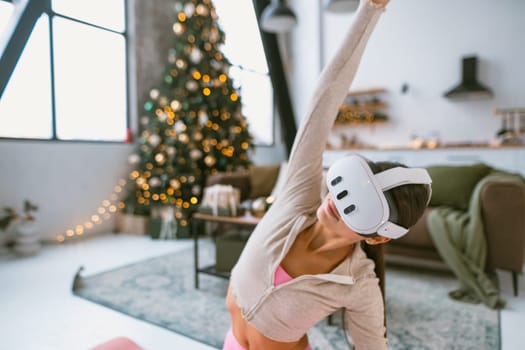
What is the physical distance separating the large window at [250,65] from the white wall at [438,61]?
1.18 meters

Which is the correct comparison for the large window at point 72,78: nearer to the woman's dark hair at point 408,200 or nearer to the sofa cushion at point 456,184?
the sofa cushion at point 456,184

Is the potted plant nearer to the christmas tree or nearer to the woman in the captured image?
the christmas tree

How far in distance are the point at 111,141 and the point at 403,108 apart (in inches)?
187

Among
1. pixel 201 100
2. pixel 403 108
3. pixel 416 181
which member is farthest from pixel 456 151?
pixel 416 181

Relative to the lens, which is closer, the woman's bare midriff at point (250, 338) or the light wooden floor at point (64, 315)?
the woman's bare midriff at point (250, 338)

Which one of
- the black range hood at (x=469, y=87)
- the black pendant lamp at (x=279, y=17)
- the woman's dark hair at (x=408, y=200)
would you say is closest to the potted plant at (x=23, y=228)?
the black pendant lamp at (x=279, y=17)

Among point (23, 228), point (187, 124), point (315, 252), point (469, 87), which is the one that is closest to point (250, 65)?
point (187, 124)

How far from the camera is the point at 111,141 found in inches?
170

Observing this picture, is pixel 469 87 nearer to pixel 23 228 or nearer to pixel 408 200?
pixel 408 200

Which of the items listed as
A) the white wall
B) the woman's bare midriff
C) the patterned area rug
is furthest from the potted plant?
the white wall

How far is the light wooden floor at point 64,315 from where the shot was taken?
5.84 feet

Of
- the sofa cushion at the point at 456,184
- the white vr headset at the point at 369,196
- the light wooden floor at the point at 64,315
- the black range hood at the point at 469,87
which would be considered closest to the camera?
the white vr headset at the point at 369,196

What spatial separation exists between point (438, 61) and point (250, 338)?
6189mm

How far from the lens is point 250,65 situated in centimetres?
646
